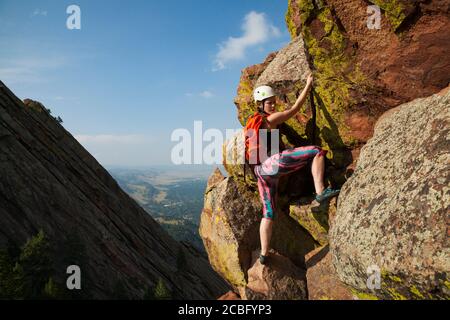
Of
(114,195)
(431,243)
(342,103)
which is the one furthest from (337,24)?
(114,195)

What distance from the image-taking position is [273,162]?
42.9ft

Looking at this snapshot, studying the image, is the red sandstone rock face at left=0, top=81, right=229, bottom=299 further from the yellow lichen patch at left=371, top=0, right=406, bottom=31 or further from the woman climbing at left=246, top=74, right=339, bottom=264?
the yellow lichen patch at left=371, top=0, right=406, bottom=31

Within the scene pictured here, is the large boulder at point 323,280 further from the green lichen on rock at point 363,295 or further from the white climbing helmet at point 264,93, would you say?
the white climbing helmet at point 264,93

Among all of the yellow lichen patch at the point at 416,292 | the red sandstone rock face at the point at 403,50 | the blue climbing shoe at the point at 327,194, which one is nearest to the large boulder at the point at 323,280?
the blue climbing shoe at the point at 327,194

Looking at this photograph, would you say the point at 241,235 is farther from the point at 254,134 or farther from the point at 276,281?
the point at 254,134

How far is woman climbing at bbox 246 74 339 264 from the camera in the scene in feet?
41.7

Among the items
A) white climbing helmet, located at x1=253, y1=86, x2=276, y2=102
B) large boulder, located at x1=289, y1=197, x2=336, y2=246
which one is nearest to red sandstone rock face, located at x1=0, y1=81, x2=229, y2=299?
large boulder, located at x1=289, y1=197, x2=336, y2=246

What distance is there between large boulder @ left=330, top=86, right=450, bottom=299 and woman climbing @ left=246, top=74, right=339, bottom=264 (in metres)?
1.40

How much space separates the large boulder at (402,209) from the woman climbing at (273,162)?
55.1 inches

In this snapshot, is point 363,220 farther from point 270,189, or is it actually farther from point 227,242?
point 227,242

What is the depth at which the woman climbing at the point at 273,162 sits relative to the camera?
41.7ft

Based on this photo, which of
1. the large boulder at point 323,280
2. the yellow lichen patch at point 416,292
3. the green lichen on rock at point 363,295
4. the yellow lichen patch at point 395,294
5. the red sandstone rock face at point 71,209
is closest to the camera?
the yellow lichen patch at point 416,292

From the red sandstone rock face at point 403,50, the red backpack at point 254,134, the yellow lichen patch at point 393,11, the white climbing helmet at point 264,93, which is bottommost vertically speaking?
the red backpack at point 254,134

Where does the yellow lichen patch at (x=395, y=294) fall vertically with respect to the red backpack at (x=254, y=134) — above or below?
below
